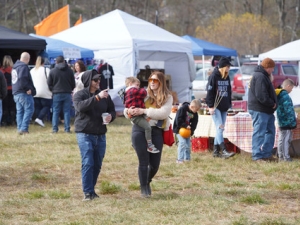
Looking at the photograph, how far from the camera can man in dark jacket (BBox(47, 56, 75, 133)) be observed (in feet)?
51.3

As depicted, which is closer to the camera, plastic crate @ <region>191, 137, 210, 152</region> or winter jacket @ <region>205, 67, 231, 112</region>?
winter jacket @ <region>205, 67, 231, 112</region>

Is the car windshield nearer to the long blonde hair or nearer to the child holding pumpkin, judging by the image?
the child holding pumpkin

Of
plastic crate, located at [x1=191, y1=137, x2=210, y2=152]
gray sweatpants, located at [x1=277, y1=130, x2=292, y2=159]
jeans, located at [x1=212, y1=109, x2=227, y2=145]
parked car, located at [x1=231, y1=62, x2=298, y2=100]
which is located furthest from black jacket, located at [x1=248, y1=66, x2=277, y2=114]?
parked car, located at [x1=231, y1=62, x2=298, y2=100]

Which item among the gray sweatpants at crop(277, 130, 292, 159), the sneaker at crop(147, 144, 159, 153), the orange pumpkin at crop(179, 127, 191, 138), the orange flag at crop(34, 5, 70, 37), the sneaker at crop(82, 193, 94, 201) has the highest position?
the orange flag at crop(34, 5, 70, 37)

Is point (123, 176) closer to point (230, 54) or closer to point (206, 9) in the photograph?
point (230, 54)

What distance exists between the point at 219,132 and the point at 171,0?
43836 mm

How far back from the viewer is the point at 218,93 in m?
11.8

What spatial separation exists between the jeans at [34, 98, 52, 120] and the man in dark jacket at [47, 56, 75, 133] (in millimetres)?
1790

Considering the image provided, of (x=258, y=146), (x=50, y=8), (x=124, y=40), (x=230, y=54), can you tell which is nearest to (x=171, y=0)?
(x=50, y=8)

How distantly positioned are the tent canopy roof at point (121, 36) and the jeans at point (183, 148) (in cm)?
897

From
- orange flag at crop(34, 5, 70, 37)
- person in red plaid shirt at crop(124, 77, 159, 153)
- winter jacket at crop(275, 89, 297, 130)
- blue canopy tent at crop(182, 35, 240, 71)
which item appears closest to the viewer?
person in red plaid shirt at crop(124, 77, 159, 153)

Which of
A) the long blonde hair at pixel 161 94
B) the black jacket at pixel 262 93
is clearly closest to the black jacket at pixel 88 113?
the long blonde hair at pixel 161 94

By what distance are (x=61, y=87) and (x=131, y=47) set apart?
4920 mm

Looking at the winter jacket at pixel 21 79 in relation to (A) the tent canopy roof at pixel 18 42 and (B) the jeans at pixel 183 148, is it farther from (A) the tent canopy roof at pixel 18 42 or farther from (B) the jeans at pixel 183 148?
(B) the jeans at pixel 183 148
